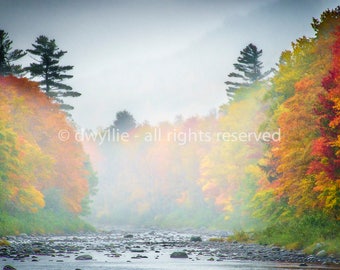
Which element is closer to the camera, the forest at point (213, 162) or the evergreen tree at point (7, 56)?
the forest at point (213, 162)

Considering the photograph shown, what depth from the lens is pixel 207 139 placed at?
99688 millimetres

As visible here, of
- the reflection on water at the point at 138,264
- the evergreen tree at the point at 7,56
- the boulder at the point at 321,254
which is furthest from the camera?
the evergreen tree at the point at 7,56

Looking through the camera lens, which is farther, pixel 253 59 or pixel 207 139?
pixel 207 139

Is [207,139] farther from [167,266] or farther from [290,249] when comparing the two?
[167,266]

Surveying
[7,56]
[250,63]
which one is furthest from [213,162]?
[7,56]

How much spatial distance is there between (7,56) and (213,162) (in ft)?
111

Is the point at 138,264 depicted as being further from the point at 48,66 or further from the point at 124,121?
the point at 124,121

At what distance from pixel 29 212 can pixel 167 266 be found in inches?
1331

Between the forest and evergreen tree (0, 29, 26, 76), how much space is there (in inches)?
18.7

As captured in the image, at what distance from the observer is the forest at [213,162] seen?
116ft

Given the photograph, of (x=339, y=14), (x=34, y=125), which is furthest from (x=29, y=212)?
(x=339, y=14)

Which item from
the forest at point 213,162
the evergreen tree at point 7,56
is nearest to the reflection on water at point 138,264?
the forest at point 213,162

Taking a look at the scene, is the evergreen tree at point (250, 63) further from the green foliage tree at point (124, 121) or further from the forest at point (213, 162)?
the green foliage tree at point (124, 121)

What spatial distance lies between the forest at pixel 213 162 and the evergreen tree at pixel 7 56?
0.47 metres
